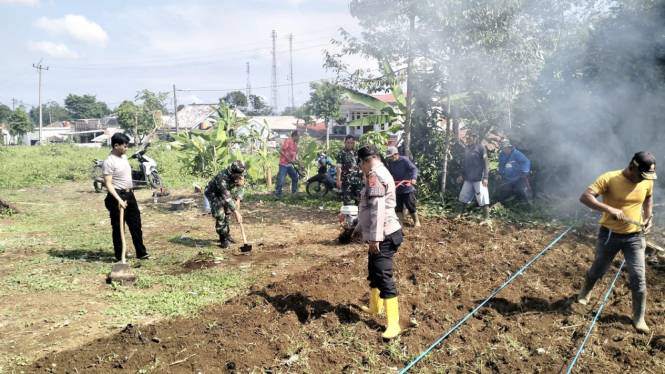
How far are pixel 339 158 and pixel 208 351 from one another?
16.9 feet

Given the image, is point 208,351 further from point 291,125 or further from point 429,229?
point 291,125

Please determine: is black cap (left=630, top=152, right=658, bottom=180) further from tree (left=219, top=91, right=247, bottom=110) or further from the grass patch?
tree (left=219, top=91, right=247, bottom=110)

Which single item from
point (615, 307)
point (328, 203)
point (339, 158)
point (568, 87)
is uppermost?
point (568, 87)

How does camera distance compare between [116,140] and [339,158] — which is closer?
[116,140]

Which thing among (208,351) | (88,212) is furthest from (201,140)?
(208,351)

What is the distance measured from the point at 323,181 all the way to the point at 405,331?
785 cm

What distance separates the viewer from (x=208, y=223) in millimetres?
9086

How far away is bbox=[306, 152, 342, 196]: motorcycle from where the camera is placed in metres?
11.7

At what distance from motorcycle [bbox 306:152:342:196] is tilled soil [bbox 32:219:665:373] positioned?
5.83 meters

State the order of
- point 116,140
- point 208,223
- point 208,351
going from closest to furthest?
point 208,351
point 116,140
point 208,223

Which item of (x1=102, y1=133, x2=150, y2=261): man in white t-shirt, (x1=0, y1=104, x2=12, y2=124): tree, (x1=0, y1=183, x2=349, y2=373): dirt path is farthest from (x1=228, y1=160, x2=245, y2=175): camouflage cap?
(x1=0, y1=104, x2=12, y2=124): tree

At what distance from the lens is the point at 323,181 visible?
11.8 m

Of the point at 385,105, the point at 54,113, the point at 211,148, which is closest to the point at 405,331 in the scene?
the point at 385,105

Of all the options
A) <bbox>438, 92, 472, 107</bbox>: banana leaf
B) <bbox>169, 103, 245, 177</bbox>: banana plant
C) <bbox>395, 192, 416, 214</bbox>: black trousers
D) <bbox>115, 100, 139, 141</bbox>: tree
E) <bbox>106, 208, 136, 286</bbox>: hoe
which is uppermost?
<bbox>115, 100, 139, 141</bbox>: tree
